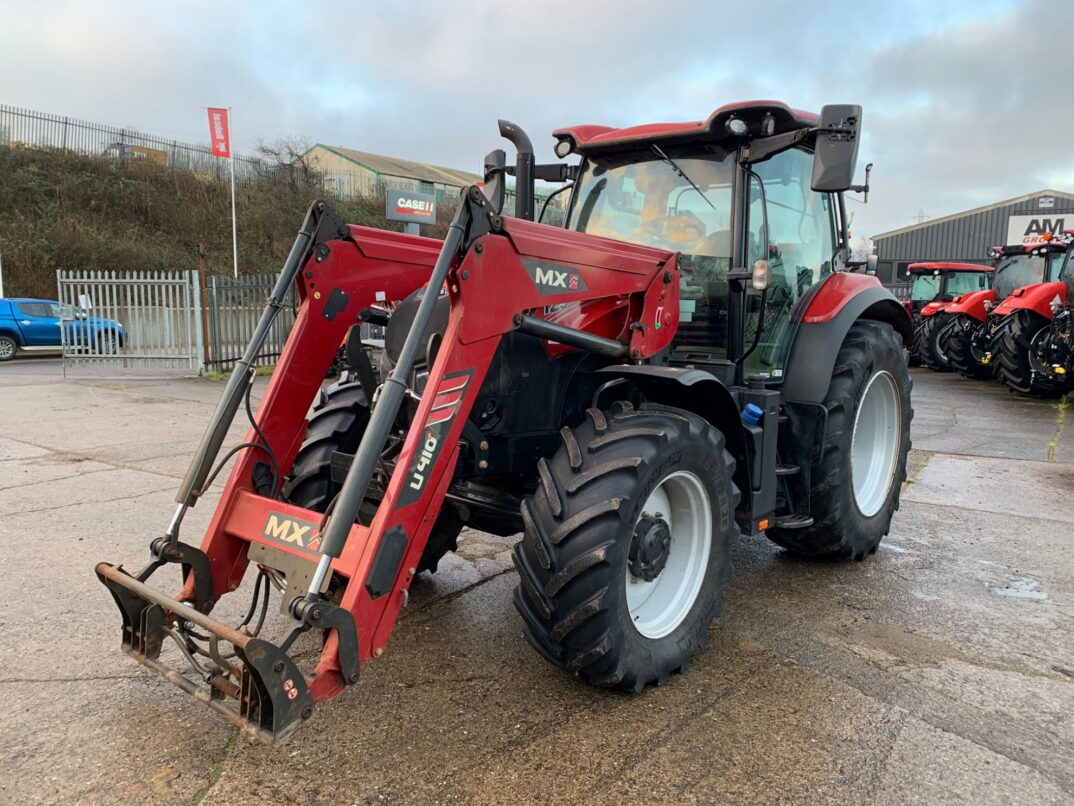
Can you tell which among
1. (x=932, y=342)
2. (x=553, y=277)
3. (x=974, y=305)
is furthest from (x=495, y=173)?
(x=932, y=342)

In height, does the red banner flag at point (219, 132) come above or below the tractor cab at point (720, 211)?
above

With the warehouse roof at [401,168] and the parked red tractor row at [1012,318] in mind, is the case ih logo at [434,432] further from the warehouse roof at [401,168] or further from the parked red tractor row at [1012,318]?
the warehouse roof at [401,168]

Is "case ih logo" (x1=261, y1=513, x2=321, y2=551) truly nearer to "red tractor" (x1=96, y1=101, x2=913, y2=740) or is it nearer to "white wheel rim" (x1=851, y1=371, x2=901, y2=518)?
"red tractor" (x1=96, y1=101, x2=913, y2=740)

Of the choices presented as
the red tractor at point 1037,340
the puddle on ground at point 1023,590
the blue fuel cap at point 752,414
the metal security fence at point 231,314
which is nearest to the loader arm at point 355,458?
the blue fuel cap at point 752,414

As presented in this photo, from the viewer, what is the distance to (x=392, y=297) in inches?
140

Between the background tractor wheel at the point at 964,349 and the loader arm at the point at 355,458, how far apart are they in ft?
45.1

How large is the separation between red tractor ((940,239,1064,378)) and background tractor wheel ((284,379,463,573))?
45.5 feet

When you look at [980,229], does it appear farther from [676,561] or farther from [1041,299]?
[676,561]

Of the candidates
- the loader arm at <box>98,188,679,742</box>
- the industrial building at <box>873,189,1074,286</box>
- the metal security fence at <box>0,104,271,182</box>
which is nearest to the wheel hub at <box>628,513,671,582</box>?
the loader arm at <box>98,188,679,742</box>

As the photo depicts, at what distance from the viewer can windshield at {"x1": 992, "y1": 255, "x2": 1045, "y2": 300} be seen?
49.0 ft

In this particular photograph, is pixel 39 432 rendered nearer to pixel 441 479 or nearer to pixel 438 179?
pixel 441 479

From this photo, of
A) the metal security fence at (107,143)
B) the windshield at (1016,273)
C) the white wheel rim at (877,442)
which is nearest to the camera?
the white wheel rim at (877,442)

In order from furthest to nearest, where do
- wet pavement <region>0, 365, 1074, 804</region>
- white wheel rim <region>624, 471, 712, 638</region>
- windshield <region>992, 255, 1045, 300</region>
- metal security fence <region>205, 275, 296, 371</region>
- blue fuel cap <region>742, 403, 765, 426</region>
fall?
windshield <region>992, 255, 1045, 300</region>, metal security fence <region>205, 275, 296, 371</region>, blue fuel cap <region>742, 403, 765, 426</region>, white wheel rim <region>624, 471, 712, 638</region>, wet pavement <region>0, 365, 1074, 804</region>

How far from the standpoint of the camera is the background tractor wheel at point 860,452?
402 centimetres
